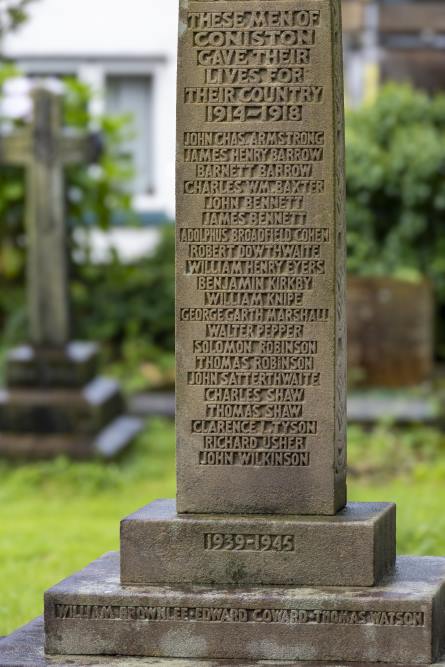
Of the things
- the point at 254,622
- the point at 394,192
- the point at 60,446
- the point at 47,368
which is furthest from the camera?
the point at 394,192

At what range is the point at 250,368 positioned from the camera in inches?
215

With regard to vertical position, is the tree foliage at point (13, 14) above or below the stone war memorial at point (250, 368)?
above

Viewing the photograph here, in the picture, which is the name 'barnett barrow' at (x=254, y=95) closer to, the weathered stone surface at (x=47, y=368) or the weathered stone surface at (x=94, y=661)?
the weathered stone surface at (x=94, y=661)

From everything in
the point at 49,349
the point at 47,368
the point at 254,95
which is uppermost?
the point at 254,95

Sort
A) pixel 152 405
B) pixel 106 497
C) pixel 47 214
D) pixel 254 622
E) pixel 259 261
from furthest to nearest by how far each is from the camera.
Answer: pixel 152 405
pixel 47 214
pixel 106 497
pixel 259 261
pixel 254 622

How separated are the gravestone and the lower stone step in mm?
5892

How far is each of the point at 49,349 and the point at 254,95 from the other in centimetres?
632

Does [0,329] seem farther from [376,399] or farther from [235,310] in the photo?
[235,310]

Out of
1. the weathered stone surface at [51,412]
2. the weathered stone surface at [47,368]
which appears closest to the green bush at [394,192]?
the weathered stone surface at [47,368]

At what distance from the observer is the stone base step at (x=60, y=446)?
1102 centimetres

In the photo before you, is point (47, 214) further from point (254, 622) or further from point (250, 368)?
point (254, 622)

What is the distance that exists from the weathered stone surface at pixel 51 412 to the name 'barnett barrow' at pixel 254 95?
19.7ft

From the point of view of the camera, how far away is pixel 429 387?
43.6 feet

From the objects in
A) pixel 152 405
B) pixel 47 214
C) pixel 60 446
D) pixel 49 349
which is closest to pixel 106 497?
pixel 60 446
